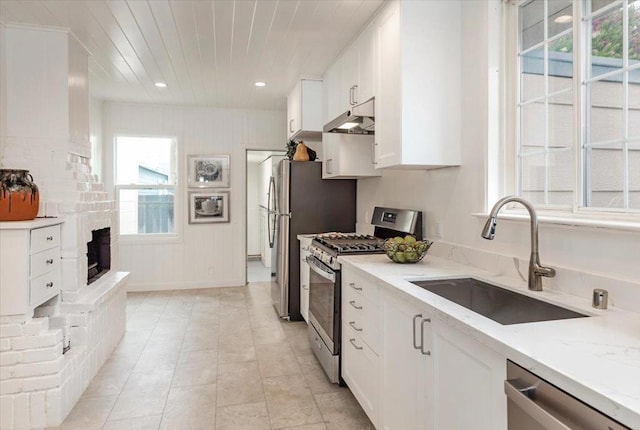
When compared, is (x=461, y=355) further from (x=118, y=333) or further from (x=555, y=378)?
(x=118, y=333)

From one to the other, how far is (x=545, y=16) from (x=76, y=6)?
112 inches

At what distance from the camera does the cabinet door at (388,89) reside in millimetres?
2381

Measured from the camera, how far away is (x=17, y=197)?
2330 mm

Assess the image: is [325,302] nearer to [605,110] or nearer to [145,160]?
[605,110]

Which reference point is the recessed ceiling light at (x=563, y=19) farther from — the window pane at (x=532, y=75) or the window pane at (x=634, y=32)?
the window pane at (x=634, y=32)

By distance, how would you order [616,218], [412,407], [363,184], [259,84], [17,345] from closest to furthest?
[616,218]
[412,407]
[17,345]
[363,184]
[259,84]

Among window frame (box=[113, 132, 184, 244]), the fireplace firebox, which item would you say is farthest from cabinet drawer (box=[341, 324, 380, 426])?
window frame (box=[113, 132, 184, 244])

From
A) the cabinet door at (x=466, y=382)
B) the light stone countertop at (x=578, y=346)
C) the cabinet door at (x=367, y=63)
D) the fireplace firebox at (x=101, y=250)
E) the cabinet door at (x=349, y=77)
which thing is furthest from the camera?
the fireplace firebox at (x=101, y=250)

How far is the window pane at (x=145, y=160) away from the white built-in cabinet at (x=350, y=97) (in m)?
2.68

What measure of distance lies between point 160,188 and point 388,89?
162 inches

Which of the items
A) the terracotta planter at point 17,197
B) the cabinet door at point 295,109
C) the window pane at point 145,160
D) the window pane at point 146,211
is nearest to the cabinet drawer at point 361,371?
the terracotta planter at point 17,197

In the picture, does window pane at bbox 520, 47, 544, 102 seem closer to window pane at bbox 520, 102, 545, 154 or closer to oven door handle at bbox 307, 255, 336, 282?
window pane at bbox 520, 102, 545, 154

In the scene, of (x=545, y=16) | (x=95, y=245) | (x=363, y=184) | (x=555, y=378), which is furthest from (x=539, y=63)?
(x=95, y=245)

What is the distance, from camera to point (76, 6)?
2596 millimetres
